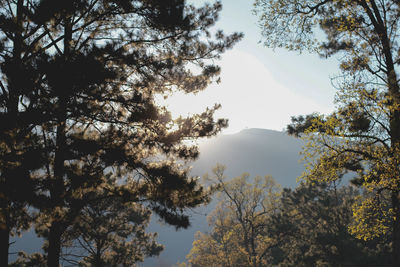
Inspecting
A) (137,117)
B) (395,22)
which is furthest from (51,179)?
(395,22)

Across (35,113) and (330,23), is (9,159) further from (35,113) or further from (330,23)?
(330,23)

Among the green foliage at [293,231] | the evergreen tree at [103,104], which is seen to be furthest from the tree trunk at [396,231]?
the green foliage at [293,231]

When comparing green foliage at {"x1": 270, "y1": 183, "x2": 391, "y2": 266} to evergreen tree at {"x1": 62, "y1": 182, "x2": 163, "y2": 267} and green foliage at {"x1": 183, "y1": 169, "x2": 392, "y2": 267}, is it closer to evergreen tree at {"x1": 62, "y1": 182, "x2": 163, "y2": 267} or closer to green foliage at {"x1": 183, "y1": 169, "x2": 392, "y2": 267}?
green foliage at {"x1": 183, "y1": 169, "x2": 392, "y2": 267}

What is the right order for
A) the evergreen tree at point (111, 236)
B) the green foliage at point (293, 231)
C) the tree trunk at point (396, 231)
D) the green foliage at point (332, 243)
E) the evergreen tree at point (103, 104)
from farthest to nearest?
the green foliage at point (293, 231)
the green foliage at point (332, 243)
the evergreen tree at point (111, 236)
the tree trunk at point (396, 231)
the evergreen tree at point (103, 104)

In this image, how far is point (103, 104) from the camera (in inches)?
261

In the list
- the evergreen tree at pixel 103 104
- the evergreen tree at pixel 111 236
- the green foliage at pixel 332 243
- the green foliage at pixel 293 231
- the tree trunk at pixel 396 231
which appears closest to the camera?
the evergreen tree at pixel 103 104

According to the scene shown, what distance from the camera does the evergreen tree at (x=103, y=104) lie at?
507 cm

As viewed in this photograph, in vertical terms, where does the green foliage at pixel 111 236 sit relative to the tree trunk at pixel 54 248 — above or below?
above

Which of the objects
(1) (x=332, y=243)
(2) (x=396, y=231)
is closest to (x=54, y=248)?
(2) (x=396, y=231)

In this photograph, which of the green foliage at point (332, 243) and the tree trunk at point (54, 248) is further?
the green foliage at point (332, 243)

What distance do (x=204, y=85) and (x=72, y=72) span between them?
3.99 metres

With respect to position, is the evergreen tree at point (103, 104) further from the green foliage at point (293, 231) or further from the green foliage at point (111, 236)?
the green foliage at point (293, 231)

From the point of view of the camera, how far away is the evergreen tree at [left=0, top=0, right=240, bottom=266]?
507 centimetres

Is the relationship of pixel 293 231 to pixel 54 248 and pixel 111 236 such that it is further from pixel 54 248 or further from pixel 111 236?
pixel 54 248
